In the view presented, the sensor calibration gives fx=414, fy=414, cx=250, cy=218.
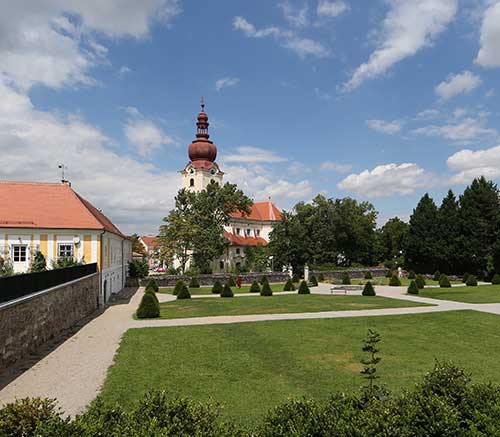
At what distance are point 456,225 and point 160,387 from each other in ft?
149

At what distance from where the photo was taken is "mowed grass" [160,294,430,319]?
884 inches

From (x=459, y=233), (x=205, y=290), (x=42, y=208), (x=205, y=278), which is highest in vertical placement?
(x=42, y=208)

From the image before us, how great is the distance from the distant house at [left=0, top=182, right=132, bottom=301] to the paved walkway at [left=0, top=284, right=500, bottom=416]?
428 centimetres

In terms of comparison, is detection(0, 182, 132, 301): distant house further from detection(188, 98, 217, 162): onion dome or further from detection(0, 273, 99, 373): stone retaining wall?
detection(188, 98, 217, 162): onion dome

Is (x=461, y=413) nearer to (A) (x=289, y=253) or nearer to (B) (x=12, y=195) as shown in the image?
(B) (x=12, y=195)

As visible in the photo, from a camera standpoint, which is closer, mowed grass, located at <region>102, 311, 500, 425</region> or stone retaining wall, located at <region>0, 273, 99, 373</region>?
mowed grass, located at <region>102, 311, 500, 425</region>

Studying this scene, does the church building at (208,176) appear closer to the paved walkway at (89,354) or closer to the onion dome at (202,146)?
the onion dome at (202,146)

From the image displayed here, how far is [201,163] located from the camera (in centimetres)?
6038

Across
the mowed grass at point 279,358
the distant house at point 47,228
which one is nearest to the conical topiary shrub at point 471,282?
the mowed grass at point 279,358

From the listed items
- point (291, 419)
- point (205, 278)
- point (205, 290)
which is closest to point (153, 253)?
point (205, 278)

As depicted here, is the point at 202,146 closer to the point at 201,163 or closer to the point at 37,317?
the point at 201,163

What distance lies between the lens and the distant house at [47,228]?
24219 mm

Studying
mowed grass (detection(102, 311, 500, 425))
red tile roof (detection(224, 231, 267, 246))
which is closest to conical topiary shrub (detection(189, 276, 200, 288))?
red tile roof (detection(224, 231, 267, 246))

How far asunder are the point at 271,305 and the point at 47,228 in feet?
46.4
